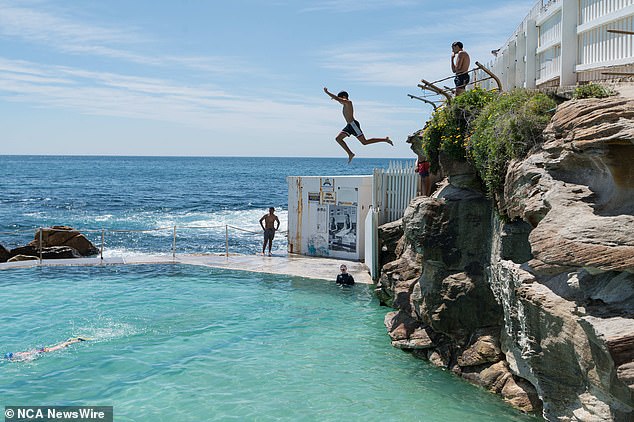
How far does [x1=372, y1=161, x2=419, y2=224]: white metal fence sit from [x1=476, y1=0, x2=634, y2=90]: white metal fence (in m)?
5.67

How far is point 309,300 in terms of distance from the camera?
1795 cm

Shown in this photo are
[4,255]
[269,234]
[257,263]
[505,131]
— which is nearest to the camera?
[505,131]

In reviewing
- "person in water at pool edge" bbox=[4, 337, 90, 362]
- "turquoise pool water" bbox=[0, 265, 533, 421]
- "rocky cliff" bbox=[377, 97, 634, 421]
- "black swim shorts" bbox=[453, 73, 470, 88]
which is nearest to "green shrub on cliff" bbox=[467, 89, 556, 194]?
"rocky cliff" bbox=[377, 97, 634, 421]

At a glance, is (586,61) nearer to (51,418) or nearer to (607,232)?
(607,232)

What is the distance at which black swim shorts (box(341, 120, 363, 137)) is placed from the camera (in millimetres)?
13164

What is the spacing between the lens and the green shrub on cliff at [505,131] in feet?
35.0

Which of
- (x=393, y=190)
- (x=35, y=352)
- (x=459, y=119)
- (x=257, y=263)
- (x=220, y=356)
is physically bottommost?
(x=220, y=356)

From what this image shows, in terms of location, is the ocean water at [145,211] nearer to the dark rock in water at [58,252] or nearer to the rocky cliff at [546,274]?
the dark rock in water at [58,252]

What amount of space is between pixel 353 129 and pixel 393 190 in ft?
25.6

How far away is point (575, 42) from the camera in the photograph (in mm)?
11906

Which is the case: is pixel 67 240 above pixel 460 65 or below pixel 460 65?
below

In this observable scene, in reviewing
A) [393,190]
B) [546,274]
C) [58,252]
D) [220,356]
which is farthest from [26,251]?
[546,274]

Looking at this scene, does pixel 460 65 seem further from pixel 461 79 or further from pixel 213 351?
pixel 213 351

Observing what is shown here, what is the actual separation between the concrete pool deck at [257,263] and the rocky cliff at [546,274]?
678 centimetres
